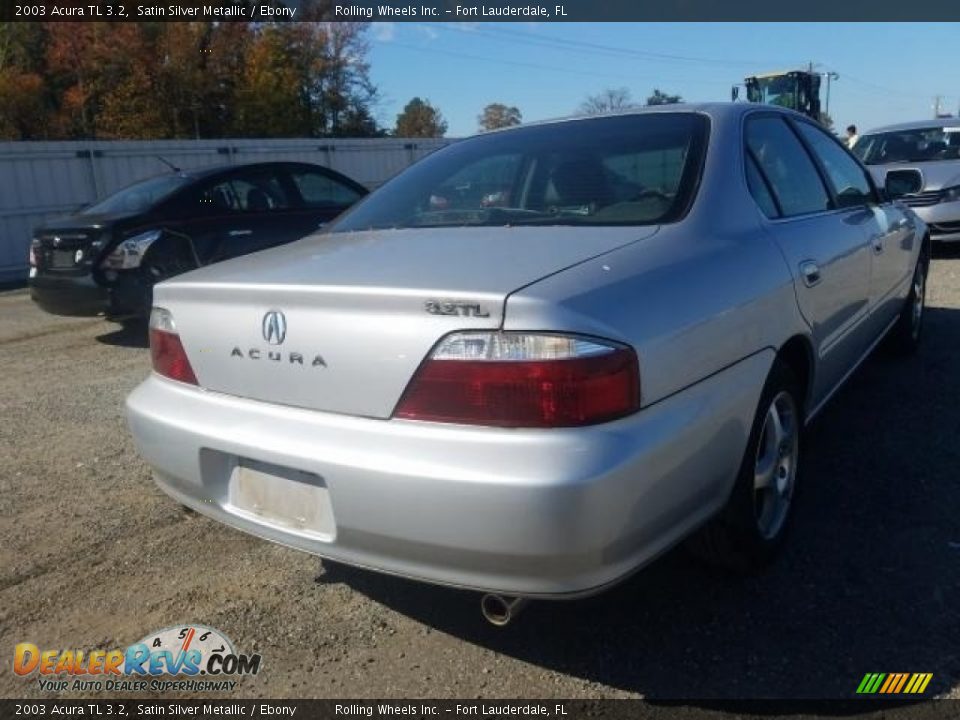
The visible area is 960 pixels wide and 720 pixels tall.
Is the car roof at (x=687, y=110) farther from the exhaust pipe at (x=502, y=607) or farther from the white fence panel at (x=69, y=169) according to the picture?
the white fence panel at (x=69, y=169)

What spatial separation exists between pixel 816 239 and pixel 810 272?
23 centimetres

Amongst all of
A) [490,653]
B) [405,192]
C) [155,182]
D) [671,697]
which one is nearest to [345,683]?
[490,653]

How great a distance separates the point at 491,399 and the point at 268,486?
2.38 ft

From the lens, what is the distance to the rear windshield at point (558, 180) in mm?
2615

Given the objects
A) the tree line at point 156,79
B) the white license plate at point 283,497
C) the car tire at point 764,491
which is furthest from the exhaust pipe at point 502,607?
the tree line at point 156,79

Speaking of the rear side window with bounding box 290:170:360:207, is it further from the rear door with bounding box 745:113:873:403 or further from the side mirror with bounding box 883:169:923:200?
the rear door with bounding box 745:113:873:403

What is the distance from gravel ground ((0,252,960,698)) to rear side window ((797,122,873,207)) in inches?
45.3

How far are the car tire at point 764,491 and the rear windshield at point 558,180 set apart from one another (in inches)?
27.8

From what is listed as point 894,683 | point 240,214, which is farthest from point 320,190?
point 894,683

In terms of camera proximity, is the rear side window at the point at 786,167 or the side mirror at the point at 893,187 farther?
the side mirror at the point at 893,187

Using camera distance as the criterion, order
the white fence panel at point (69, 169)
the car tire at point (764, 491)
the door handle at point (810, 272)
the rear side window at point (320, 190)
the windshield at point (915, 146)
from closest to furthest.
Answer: the car tire at point (764, 491), the door handle at point (810, 272), the rear side window at point (320, 190), the windshield at point (915, 146), the white fence panel at point (69, 169)

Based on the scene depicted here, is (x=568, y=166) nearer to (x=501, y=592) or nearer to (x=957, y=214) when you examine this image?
(x=501, y=592)

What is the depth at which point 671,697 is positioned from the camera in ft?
7.11

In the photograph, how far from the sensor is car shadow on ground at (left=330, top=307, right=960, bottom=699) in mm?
2238
